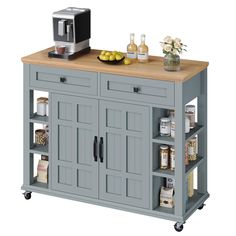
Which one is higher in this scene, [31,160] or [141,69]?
[141,69]

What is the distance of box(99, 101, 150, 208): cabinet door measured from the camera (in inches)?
349

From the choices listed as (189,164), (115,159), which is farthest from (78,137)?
(189,164)

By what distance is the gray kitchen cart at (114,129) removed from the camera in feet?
28.7

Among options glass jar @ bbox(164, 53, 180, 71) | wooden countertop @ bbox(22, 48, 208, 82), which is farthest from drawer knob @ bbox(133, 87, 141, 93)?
glass jar @ bbox(164, 53, 180, 71)

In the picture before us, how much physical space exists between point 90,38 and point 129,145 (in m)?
1.11

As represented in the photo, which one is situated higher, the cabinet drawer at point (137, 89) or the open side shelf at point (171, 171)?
the cabinet drawer at point (137, 89)

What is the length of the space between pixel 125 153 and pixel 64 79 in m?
0.83

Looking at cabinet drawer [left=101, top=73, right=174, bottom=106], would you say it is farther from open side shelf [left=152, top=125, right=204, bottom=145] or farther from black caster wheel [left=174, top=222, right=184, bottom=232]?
black caster wheel [left=174, top=222, right=184, bottom=232]

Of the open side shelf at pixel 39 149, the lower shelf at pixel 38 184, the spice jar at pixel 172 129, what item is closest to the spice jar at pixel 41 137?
the open side shelf at pixel 39 149

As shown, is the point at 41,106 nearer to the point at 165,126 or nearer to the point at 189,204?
the point at 165,126

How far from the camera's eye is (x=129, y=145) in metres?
8.95

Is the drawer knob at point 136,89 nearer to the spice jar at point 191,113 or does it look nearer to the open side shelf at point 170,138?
the open side shelf at point 170,138

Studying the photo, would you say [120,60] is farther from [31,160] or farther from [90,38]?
[31,160]

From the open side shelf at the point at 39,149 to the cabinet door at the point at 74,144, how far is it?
0.13 meters
